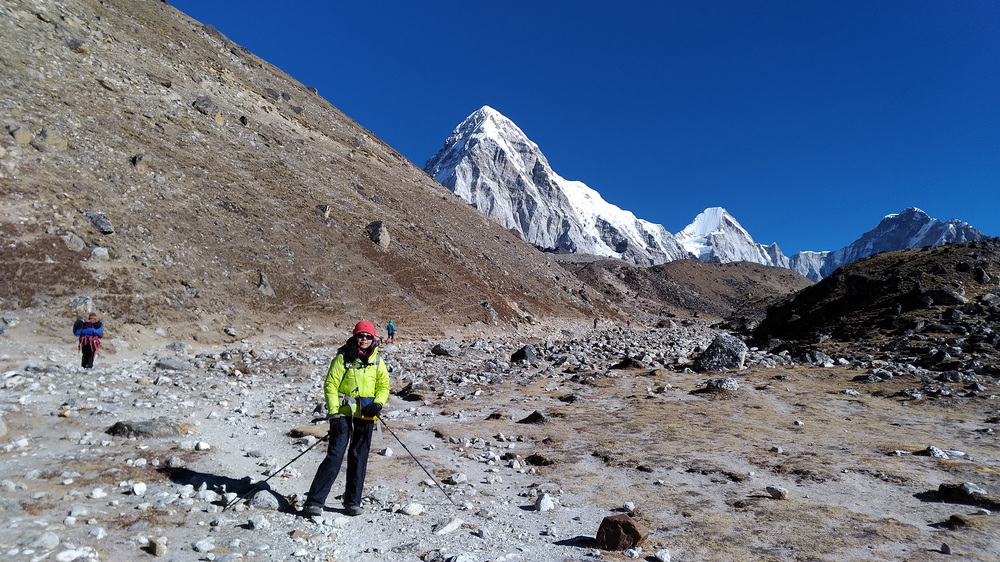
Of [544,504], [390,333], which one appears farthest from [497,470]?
[390,333]

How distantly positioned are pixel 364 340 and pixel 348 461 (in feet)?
5.49

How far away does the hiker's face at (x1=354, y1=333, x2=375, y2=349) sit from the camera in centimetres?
667

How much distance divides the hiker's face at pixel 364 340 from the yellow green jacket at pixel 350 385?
194mm

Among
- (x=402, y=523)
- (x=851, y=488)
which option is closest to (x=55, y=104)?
(x=402, y=523)

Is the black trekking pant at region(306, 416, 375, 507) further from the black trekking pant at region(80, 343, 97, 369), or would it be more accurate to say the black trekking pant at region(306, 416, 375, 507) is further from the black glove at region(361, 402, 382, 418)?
the black trekking pant at region(80, 343, 97, 369)

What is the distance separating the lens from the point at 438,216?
2112 inches

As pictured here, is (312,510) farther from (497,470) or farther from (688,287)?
(688,287)

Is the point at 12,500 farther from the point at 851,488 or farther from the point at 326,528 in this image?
the point at 851,488

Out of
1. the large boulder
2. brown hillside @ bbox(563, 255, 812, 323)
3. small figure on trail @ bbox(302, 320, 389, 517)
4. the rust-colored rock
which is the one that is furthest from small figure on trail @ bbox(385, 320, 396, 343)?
brown hillside @ bbox(563, 255, 812, 323)

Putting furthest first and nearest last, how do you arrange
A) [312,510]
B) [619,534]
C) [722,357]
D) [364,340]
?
1. [722,357]
2. [364,340]
3. [312,510]
4. [619,534]

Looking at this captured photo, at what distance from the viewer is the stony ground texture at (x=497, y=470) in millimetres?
5395

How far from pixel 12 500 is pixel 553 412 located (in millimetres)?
10595

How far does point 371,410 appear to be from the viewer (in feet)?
21.6

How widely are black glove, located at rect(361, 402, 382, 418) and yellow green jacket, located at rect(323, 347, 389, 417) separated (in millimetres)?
89
